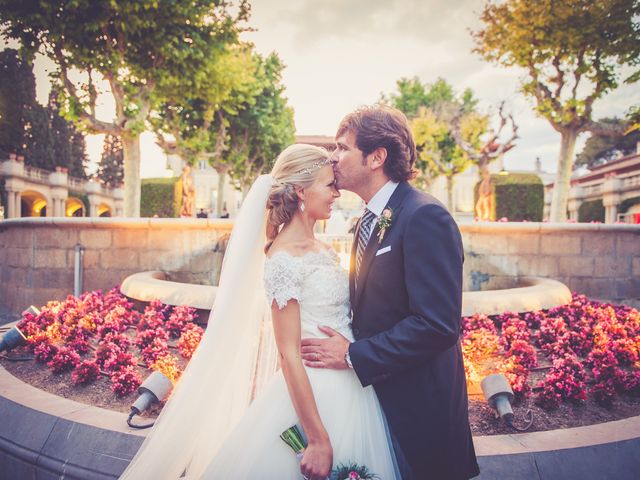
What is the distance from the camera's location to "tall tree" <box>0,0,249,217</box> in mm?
10891

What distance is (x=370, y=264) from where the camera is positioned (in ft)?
6.03

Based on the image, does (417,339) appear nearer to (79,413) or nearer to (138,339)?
(79,413)

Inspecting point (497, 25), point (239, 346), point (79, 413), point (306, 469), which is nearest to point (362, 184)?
point (239, 346)

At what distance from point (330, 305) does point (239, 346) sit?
610mm

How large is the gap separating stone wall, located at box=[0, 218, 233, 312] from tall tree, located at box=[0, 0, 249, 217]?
501 centimetres

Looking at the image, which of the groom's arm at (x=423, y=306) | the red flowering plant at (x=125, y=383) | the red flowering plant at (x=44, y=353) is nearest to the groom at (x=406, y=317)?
the groom's arm at (x=423, y=306)

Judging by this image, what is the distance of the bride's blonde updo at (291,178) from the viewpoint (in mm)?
2020

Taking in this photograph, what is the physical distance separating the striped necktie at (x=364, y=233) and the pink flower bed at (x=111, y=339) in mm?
2520

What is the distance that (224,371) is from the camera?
2.08 m

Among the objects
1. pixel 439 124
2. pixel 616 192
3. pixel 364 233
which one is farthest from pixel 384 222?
pixel 616 192

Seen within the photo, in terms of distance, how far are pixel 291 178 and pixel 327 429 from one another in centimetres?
123

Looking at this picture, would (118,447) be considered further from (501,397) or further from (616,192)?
(616,192)

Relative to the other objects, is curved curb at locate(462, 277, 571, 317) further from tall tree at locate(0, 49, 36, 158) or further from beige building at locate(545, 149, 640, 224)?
tall tree at locate(0, 49, 36, 158)

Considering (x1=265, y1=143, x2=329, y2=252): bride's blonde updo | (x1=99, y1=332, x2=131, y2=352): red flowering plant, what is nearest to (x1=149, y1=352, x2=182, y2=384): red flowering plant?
(x1=99, y1=332, x2=131, y2=352): red flowering plant
